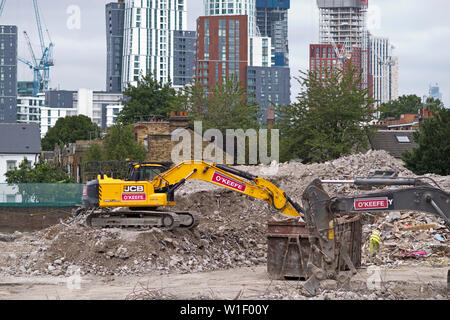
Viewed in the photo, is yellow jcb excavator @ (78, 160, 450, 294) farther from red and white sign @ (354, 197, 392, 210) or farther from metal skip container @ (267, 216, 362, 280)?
metal skip container @ (267, 216, 362, 280)

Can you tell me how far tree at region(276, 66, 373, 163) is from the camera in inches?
1902

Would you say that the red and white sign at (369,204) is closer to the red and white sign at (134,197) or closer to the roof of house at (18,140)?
the red and white sign at (134,197)

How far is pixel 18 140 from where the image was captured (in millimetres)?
73000

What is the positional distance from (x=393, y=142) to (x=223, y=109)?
12.8m

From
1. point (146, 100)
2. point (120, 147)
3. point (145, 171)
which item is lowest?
point (145, 171)

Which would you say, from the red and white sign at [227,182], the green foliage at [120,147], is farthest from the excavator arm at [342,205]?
the green foliage at [120,147]

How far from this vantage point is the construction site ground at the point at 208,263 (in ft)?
59.2

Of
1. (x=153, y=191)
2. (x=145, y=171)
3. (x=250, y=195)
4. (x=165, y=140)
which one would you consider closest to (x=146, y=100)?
(x=165, y=140)

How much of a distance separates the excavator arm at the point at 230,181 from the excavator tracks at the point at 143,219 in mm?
857

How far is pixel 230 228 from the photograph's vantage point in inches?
1066

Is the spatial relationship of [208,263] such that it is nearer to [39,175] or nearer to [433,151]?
[433,151]

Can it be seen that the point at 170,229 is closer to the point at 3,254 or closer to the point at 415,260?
the point at 3,254

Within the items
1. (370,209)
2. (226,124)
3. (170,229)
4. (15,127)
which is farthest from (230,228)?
(15,127)
